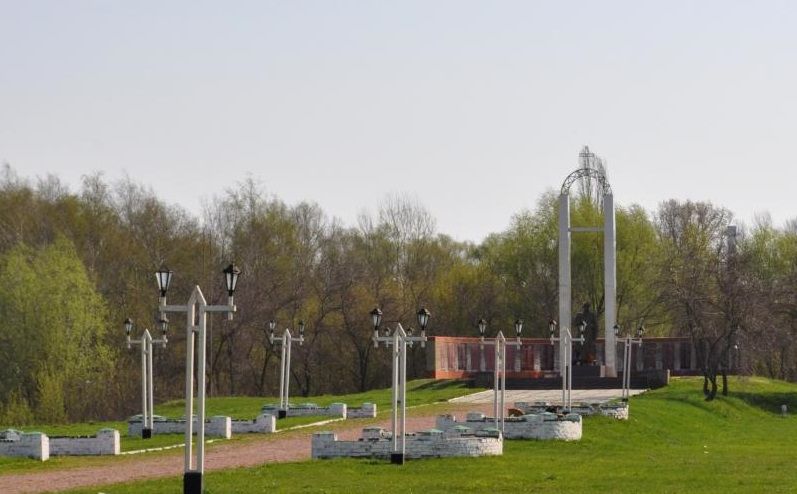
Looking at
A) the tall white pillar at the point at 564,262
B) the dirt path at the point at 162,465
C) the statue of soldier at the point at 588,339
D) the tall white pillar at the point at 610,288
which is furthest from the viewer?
the statue of soldier at the point at 588,339

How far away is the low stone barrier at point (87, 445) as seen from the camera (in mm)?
31438

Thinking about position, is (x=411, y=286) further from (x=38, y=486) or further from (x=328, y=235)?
(x=38, y=486)

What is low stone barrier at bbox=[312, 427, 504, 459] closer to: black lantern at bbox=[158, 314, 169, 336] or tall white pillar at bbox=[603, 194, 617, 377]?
black lantern at bbox=[158, 314, 169, 336]

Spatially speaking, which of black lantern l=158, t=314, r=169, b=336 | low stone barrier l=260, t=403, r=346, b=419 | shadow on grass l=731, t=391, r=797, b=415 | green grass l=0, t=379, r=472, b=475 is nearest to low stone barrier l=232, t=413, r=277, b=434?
green grass l=0, t=379, r=472, b=475

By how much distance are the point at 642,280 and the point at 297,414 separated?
37936mm

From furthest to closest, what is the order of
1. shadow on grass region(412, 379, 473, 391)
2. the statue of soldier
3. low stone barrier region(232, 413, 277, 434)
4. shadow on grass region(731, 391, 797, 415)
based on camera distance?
the statue of soldier
shadow on grass region(412, 379, 473, 391)
shadow on grass region(731, 391, 797, 415)
low stone barrier region(232, 413, 277, 434)

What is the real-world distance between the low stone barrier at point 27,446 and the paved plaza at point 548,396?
21.8 m

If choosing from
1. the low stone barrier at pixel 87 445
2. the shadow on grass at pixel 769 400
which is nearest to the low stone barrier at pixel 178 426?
the low stone barrier at pixel 87 445

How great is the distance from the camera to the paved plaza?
53.0 m

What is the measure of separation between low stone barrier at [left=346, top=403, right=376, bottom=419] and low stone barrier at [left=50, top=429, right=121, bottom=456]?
514 inches

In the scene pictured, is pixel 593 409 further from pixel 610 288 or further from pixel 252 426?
pixel 610 288

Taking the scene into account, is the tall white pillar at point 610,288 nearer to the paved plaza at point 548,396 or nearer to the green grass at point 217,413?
the paved plaza at point 548,396

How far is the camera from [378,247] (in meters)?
89.1

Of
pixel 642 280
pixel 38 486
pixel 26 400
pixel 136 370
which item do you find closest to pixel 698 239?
pixel 642 280
